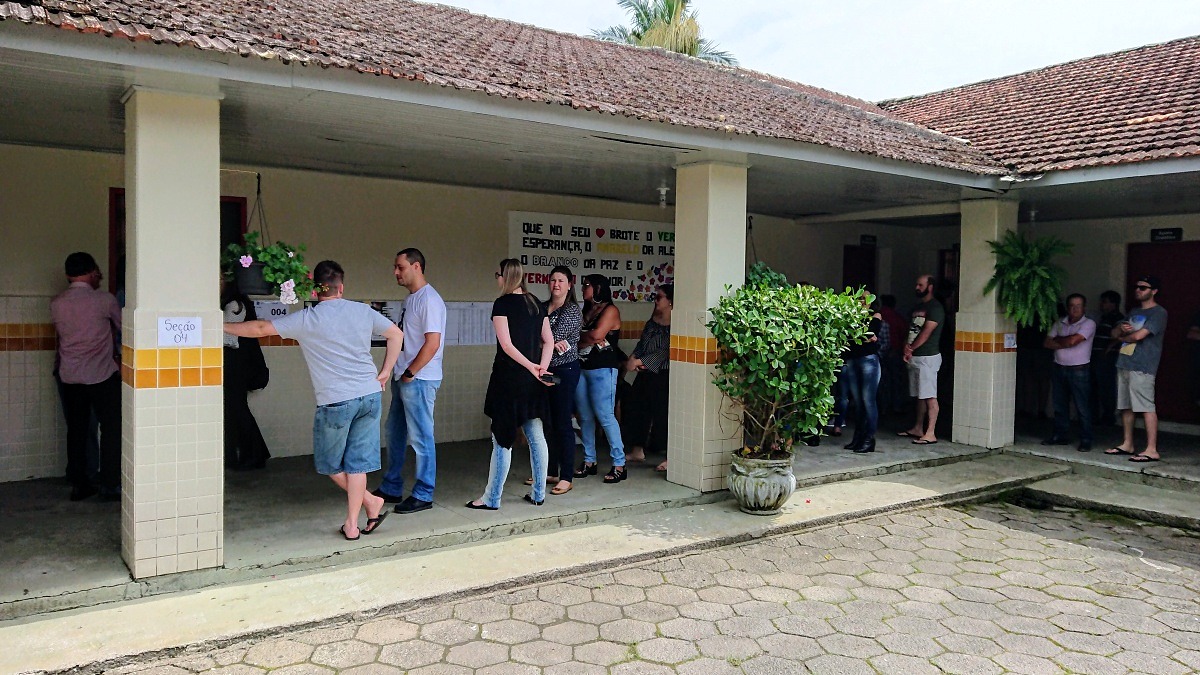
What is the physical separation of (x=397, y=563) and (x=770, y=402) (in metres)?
3.05

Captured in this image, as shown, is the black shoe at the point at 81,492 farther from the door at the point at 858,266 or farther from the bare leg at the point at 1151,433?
the door at the point at 858,266

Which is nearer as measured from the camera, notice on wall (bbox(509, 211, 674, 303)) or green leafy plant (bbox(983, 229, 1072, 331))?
green leafy plant (bbox(983, 229, 1072, 331))

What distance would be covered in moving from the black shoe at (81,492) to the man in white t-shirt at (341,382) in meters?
2.28

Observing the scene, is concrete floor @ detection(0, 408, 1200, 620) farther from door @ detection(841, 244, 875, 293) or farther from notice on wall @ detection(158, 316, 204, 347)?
door @ detection(841, 244, 875, 293)

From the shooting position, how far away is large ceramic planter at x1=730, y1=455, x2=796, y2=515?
6.46 m

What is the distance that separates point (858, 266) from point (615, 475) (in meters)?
7.31

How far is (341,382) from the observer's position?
525 cm

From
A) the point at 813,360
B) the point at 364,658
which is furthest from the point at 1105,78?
the point at 364,658

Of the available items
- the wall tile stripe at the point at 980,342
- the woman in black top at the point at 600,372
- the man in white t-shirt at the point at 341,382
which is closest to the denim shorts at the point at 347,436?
the man in white t-shirt at the point at 341,382

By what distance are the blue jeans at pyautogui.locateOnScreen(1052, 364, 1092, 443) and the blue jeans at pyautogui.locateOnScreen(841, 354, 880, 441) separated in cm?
233

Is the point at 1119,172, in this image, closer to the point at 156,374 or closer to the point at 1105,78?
the point at 1105,78

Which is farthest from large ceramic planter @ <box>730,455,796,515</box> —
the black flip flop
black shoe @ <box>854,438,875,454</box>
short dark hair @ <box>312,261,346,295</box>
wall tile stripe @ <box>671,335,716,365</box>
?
short dark hair @ <box>312,261,346,295</box>

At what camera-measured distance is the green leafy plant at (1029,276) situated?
879 centimetres

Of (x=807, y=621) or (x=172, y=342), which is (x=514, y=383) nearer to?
(x=172, y=342)
